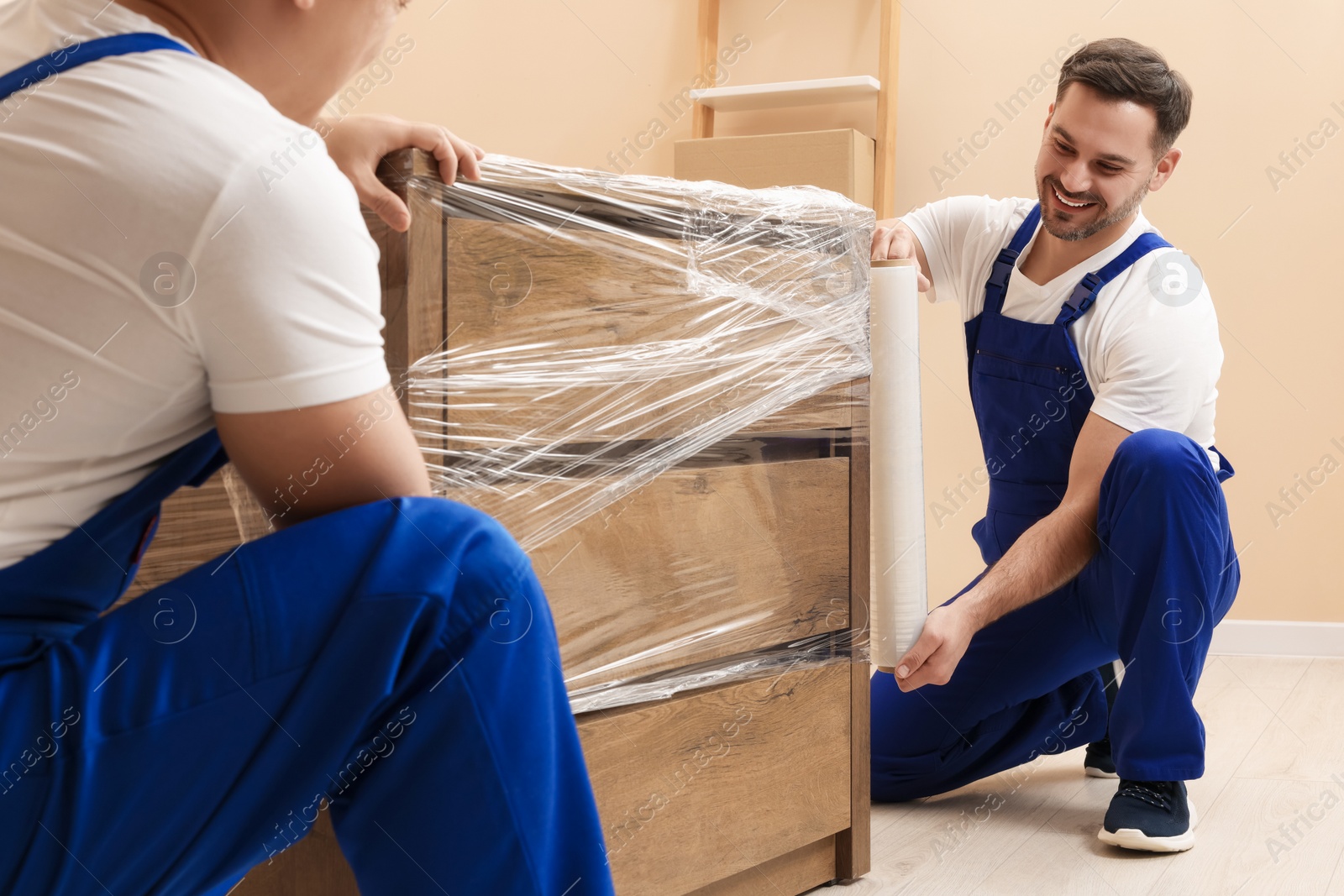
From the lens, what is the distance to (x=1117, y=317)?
1.42 m

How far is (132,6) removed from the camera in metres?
0.56

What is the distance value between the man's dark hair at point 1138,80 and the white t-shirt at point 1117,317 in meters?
0.13

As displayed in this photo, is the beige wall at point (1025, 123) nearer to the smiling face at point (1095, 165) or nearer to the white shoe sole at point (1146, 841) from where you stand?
the smiling face at point (1095, 165)

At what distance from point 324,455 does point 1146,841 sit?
3.44ft

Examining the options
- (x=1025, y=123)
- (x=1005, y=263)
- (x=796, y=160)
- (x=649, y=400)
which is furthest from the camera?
(x=1025, y=123)

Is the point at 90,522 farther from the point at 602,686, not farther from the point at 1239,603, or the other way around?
the point at 1239,603

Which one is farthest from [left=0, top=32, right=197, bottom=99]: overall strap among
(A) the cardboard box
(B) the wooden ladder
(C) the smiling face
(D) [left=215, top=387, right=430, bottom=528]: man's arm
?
(B) the wooden ladder

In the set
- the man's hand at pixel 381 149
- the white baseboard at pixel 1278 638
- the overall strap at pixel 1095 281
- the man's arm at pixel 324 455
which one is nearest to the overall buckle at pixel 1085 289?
the overall strap at pixel 1095 281

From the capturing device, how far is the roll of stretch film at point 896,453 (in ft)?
3.79

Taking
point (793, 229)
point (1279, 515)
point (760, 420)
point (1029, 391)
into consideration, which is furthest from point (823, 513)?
point (1279, 515)

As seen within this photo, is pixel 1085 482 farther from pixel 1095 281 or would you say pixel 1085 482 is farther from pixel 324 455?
pixel 324 455

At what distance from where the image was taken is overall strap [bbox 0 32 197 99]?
50 centimetres

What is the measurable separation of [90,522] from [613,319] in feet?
1.43


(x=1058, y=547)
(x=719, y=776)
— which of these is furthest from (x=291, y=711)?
(x=1058, y=547)
